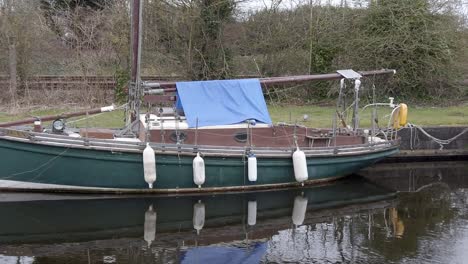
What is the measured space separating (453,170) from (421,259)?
7705 millimetres

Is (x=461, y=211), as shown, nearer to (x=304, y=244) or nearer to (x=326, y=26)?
(x=304, y=244)

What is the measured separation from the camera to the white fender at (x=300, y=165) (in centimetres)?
1281

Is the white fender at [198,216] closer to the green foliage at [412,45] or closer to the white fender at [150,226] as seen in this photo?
the white fender at [150,226]

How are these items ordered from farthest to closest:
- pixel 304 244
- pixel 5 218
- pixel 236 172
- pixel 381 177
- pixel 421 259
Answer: pixel 381 177
pixel 236 172
pixel 5 218
pixel 304 244
pixel 421 259

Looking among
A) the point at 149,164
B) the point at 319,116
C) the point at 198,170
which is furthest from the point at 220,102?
the point at 319,116

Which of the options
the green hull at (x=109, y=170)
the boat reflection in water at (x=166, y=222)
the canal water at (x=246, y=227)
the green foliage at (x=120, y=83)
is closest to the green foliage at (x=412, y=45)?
the green foliage at (x=120, y=83)

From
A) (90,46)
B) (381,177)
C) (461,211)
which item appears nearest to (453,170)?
(381,177)

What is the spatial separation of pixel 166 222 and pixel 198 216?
0.73 meters

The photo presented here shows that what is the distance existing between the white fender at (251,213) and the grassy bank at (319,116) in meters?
4.68

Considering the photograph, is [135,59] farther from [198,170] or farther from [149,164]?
[198,170]

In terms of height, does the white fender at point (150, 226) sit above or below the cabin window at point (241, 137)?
below

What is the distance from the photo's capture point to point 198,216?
37.1 ft

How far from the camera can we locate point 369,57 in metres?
22.8

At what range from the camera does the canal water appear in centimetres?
914
